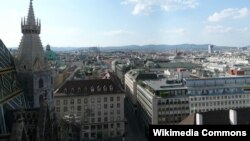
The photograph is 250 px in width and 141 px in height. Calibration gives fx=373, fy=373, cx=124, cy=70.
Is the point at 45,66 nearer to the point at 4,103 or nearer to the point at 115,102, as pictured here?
the point at 4,103

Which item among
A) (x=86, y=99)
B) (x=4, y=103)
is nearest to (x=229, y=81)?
(x=86, y=99)

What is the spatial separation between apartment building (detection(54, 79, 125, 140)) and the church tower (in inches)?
1944

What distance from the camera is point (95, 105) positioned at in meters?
107

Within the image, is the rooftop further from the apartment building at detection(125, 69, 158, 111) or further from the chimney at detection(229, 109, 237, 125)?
the chimney at detection(229, 109, 237, 125)

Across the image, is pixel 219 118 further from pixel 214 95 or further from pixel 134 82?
pixel 134 82

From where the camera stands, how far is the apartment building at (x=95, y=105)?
105 meters

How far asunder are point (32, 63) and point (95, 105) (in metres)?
53.9

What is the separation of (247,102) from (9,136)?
8725cm

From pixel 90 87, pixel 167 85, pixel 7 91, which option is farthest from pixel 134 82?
pixel 7 91

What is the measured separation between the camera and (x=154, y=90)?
110 m

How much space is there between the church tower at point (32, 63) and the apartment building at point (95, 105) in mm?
49381

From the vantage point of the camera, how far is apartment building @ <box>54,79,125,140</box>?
10469 centimetres

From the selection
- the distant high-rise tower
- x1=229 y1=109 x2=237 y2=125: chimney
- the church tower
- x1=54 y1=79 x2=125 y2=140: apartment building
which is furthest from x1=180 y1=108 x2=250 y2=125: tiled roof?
x1=54 y1=79 x2=125 y2=140: apartment building

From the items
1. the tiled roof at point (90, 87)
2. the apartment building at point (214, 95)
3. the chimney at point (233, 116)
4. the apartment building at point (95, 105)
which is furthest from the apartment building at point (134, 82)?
the chimney at point (233, 116)
